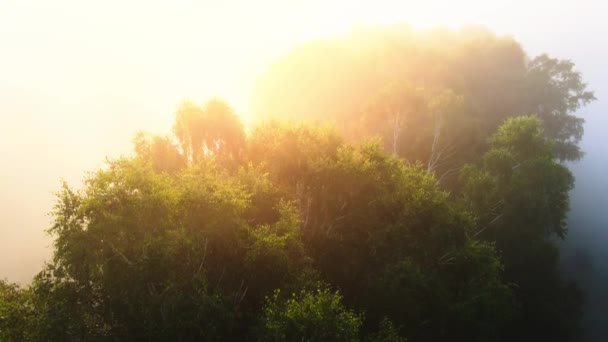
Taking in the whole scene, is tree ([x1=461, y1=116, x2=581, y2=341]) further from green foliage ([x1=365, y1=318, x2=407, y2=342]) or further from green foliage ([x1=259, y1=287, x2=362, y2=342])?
green foliage ([x1=259, y1=287, x2=362, y2=342])

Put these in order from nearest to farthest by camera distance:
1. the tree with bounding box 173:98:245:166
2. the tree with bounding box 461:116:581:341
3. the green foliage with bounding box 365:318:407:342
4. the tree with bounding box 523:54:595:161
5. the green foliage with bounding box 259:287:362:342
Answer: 1. the green foliage with bounding box 259:287:362:342
2. the green foliage with bounding box 365:318:407:342
3. the tree with bounding box 173:98:245:166
4. the tree with bounding box 461:116:581:341
5. the tree with bounding box 523:54:595:161

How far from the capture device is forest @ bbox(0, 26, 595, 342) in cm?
1709

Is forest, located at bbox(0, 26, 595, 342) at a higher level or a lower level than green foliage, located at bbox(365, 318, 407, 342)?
higher

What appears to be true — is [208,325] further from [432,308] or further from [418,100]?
[418,100]

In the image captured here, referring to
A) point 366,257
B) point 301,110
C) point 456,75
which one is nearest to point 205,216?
point 366,257

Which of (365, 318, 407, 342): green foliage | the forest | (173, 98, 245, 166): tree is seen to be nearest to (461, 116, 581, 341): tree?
the forest

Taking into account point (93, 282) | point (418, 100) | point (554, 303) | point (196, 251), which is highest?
point (418, 100)

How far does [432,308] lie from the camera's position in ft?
76.4

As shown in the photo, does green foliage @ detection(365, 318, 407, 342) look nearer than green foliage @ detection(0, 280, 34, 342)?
No

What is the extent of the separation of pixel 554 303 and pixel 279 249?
27.2 m

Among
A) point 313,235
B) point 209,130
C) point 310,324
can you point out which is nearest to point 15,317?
point 310,324

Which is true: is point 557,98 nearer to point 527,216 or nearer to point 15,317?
point 527,216

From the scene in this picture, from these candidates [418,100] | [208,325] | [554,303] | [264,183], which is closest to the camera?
[208,325]

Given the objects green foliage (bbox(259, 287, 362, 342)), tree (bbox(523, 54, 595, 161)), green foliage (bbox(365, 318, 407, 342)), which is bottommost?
green foliage (bbox(365, 318, 407, 342))
